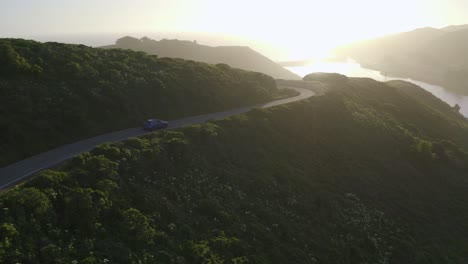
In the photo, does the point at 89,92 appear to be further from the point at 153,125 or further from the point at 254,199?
the point at 254,199

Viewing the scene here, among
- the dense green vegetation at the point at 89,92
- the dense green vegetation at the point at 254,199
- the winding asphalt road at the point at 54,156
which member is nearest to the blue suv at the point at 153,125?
the winding asphalt road at the point at 54,156

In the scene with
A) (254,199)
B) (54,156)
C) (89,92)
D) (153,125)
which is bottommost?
(254,199)

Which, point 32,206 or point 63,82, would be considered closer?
point 32,206

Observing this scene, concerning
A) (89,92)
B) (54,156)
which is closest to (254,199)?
(54,156)

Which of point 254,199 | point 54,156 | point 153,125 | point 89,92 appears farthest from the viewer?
point 89,92

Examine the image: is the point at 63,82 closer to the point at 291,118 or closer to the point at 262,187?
the point at 262,187

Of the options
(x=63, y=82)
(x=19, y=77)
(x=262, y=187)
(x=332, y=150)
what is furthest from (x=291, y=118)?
(x=19, y=77)
